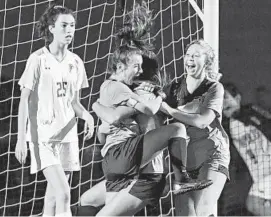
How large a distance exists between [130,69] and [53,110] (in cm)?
34

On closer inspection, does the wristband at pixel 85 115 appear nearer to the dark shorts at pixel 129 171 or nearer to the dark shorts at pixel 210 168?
the dark shorts at pixel 129 171

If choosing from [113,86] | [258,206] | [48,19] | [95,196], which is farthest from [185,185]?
[48,19]

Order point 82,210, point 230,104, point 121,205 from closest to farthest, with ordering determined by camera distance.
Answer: point 121,205 → point 82,210 → point 230,104

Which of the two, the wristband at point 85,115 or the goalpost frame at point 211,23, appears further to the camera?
the goalpost frame at point 211,23

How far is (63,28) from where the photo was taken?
2512mm

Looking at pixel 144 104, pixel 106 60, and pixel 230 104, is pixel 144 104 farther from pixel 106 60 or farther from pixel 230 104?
pixel 230 104

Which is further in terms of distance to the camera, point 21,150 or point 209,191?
point 209,191

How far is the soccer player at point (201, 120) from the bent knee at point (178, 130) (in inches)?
3.3

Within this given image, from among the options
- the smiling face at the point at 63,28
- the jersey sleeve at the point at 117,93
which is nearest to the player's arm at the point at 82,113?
the jersey sleeve at the point at 117,93

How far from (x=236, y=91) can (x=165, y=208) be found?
0.58 meters

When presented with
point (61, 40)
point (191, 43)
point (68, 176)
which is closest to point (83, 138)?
point (68, 176)

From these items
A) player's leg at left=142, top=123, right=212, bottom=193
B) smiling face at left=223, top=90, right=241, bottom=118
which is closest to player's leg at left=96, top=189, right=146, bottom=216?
player's leg at left=142, top=123, right=212, bottom=193

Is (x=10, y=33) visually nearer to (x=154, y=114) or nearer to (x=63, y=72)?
(x=63, y=72)

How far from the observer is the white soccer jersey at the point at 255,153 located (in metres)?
2.83
